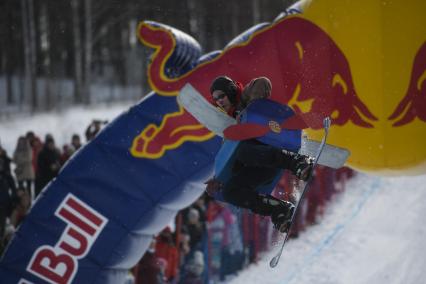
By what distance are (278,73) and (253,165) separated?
1.70 meters

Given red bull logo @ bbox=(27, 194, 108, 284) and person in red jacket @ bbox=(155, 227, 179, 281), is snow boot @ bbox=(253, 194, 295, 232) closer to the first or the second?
red bull logo @ bbox=(27, 194, 108, 284)

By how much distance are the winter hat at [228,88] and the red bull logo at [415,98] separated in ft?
5.62

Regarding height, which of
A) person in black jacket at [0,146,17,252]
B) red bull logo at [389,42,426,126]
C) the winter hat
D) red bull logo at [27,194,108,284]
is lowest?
person in black jacket at [0,146,17,252]

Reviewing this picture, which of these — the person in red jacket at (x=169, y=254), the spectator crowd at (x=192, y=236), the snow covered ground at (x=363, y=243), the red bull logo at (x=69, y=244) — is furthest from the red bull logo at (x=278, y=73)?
the snow covered ground at (x=363, y=243)

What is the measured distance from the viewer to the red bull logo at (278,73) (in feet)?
17.4

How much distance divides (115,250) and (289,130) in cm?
304

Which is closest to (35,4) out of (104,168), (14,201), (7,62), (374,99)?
(7,62)

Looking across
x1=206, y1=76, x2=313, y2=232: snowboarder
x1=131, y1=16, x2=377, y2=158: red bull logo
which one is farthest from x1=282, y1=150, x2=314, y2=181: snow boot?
x1=131, y1=16, x2=377, y2=158: red bull logo

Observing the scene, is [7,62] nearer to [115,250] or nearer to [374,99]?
[115,250]

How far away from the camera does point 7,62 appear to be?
24.8 metres

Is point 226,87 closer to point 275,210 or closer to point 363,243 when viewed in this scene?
point 275,210

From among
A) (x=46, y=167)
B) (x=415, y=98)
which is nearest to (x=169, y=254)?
(x=46, y=167)

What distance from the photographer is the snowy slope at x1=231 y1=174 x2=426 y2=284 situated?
7535mm

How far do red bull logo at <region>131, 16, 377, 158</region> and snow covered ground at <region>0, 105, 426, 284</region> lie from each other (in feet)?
6.41
